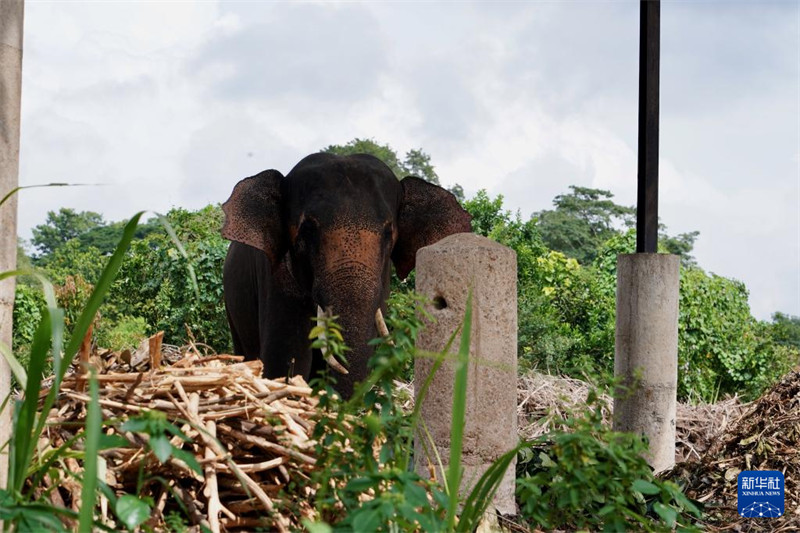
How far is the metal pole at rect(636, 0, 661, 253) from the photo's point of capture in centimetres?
758

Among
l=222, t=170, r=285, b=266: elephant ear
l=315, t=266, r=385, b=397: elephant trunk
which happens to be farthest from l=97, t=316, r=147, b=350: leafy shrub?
l=315, t=266, r=385, b=397: elephant trunk

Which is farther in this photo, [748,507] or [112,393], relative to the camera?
[748,507]

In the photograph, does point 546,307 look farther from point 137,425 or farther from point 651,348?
point 137,425

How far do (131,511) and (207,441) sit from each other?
127 centimetres

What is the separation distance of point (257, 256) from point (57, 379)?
5373 mm

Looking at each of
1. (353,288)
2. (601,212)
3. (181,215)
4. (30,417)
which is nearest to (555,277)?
(181,215)

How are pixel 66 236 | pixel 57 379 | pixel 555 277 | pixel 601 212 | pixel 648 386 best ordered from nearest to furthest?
pixel 57 379
pixel 648 386
pixel 555 277
pixel 601 212
pixel 66 236

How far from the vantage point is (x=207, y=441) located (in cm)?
385

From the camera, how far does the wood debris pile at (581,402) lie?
7.93 metres

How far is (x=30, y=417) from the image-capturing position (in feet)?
9.50

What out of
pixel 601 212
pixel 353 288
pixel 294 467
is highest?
pixel 601 212

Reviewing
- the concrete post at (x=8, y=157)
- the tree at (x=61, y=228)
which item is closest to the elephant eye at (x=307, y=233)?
the concrete post at (x=8, y=157)

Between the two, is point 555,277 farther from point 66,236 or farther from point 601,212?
point 66,236

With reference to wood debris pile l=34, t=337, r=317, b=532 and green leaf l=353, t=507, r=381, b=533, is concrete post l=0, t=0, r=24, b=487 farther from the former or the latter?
green leaf l=353, t=507, r=381, b=533
